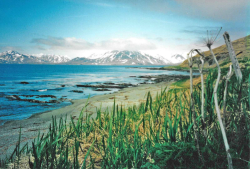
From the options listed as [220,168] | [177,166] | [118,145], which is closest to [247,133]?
[220,168]

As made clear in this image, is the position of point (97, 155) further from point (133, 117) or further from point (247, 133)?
point (247, 133)

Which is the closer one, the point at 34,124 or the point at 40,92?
the point at 34,124

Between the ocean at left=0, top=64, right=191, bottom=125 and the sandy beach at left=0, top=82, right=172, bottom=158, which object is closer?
the sandy beach at left=0, top=82, right=172, bottom=158

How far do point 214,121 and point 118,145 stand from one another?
1.14 meters

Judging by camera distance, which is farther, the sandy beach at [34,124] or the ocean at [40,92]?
the ocean at [40,92]

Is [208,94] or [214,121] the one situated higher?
[208,94]

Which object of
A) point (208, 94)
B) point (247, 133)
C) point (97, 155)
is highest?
point (208, 94)

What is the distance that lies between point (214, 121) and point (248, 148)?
44 cm

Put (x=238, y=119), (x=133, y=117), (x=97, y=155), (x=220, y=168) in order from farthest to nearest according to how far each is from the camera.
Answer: (x=133, y=117)
(x=97, y=155)
(x=238, y=119)
(x=220, y=168)

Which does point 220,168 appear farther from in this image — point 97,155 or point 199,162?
point 97,155

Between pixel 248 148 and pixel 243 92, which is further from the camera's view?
pixel 243 92

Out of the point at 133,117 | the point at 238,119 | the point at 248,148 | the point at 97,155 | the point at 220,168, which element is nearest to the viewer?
the point at 220,168

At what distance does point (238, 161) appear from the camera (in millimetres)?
1352

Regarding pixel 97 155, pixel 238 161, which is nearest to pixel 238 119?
pixel 238 161
